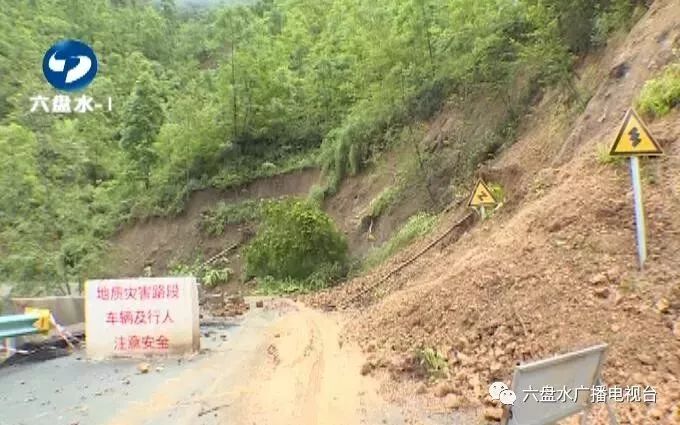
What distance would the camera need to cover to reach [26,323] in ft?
37.2

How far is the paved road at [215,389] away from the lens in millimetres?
6637

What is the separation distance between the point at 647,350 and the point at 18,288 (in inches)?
693

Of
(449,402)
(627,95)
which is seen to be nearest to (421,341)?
(449,402)

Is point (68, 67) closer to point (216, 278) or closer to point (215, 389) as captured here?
point (215, 389)

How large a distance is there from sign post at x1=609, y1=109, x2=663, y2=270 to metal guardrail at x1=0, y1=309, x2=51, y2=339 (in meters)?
10.0

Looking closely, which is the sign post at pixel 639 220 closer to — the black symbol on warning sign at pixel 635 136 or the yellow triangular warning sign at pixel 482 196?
the black symbol on warning sign at pixel 635 136

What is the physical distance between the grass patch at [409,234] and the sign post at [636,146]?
36.9 ft

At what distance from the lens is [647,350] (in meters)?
5.44

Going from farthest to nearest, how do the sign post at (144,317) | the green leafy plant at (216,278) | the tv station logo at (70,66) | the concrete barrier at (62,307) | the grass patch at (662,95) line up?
the green leafy plant at (216,278) → the concrete barrier at (62,307) → the tv station logo at (70,66) → the sign post at (144,317) → the grass patch at (662,95)

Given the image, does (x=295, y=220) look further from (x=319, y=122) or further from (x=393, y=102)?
(x=319, y=122)

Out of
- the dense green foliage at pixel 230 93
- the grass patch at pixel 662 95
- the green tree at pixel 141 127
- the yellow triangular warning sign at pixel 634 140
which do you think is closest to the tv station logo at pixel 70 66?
the dense green foliage at pixel 230 93

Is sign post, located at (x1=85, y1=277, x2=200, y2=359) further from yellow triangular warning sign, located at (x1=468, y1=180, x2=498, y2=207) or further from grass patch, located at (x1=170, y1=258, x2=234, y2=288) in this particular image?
grass patch, located at (x1=170, y1=258, x2=234, y2=288)

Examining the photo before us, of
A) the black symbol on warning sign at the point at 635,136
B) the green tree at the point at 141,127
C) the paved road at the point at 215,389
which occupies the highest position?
the green tree at the point at 141,127

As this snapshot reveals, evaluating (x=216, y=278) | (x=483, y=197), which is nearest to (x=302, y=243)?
(x=216, y=278)
